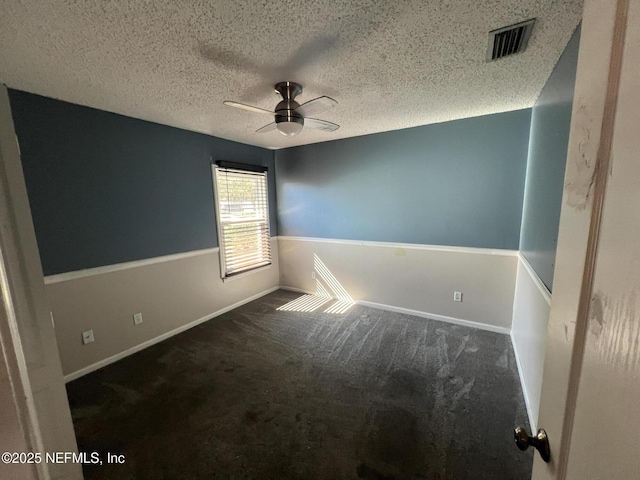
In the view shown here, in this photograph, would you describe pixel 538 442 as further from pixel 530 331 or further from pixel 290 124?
pixel 290 124

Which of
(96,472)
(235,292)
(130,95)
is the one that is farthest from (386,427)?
(130,95)

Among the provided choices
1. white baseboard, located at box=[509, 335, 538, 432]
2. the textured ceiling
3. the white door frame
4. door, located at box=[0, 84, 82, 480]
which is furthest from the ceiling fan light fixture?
white baseboard, located at box=[509, 335, 538, 432]

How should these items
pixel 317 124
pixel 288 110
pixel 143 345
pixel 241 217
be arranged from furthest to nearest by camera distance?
pixel 241 217, pixel 143 345, pixel 317 124, pixel 288 110

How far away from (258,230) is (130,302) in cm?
189

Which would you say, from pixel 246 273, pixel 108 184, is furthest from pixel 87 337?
pixel 246 273

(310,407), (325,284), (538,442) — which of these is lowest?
(310,407)

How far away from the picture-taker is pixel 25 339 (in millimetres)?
557

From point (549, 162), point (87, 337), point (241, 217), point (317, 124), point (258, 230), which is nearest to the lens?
point (549, 162)

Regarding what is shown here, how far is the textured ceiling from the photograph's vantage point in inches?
45.9

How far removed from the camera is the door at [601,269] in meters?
0.33

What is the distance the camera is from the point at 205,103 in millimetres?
2193

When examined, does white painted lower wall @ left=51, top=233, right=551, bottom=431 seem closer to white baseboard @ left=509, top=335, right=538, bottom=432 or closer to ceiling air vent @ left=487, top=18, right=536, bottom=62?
white baseboard @ left=509, top=335, right=538, bottom=432

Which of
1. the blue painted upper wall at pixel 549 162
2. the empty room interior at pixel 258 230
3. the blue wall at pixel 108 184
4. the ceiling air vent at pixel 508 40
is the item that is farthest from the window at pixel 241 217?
the blue painted upper wall at pixel 549 162

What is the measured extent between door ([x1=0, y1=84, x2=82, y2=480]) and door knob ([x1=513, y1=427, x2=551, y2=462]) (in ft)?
3.39
